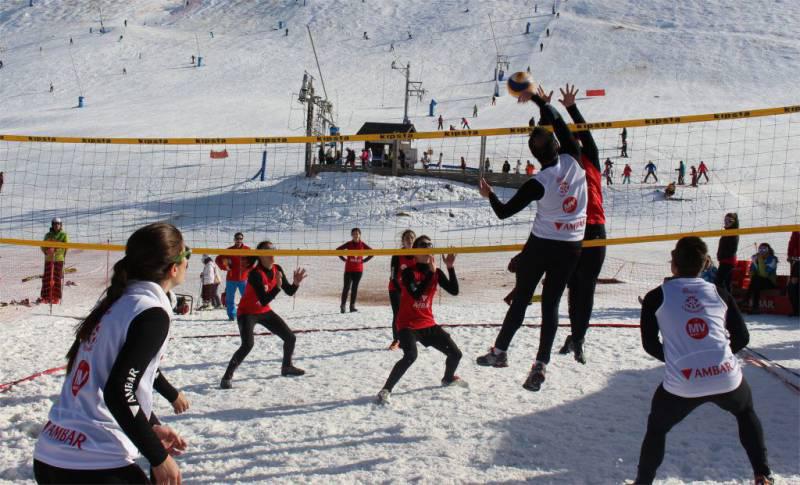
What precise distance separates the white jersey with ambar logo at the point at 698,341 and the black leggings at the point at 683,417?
0.07 m

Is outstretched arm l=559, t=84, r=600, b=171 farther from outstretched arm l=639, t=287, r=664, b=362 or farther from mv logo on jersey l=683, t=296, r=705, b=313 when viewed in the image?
mv logo on jersey l=683, t=296, r=705, b=313

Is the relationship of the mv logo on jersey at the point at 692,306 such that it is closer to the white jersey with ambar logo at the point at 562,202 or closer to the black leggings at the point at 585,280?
the white jersey with ambar logo at the point at 562,202

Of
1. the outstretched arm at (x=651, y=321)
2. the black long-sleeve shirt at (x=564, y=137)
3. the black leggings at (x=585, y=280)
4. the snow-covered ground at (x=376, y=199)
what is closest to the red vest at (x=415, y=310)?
the snow-covered ground at (x=376, y=199)

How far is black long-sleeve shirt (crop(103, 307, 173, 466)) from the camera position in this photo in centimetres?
269

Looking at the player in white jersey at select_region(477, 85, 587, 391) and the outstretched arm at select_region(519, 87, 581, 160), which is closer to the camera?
the player in white jersey at select_region(477, 85, 587, 391)

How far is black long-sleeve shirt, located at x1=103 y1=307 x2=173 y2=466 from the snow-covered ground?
2522 mm

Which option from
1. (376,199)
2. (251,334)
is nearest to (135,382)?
(251,334)

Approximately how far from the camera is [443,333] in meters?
6.81

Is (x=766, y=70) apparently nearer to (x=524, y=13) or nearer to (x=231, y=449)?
(x=524, y=13)

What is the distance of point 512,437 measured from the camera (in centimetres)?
573

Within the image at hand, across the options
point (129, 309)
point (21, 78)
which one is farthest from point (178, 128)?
point (129, 309)

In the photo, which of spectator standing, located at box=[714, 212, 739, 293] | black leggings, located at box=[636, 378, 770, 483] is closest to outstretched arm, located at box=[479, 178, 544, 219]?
black leggings, located at box=[636, 378, 770, 483]

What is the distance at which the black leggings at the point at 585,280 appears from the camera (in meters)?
5.81

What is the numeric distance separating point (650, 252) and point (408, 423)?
65.2ft
